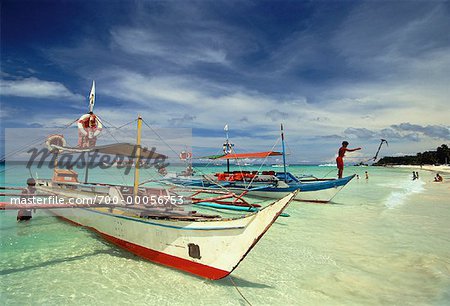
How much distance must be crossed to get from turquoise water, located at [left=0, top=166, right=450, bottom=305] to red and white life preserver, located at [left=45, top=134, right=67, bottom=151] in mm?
4053

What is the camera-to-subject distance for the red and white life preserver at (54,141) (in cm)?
1278

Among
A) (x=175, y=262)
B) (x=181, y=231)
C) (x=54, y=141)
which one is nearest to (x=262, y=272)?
(x=175, y=262)

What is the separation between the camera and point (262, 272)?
734 cm

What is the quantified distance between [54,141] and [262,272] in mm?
12935

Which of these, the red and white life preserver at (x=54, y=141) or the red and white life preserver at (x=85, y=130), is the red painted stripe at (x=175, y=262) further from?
the red and white life preserver at (x=54, y=141)

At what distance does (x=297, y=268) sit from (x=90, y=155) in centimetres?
1112

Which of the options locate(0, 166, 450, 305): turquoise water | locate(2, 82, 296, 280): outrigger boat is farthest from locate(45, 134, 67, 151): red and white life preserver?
locate(2, 82, 296, 280): outrigger boat

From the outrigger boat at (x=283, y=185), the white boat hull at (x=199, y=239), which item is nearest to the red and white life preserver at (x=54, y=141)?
the white boat hull at (x=199, y=239)

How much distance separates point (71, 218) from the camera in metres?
11.8

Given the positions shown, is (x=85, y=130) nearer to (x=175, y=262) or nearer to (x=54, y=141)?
(x=54, y=141)

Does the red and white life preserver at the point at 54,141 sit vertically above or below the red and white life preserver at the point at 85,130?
below

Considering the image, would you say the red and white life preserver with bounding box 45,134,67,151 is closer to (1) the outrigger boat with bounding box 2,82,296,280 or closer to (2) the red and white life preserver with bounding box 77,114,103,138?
(2) the red and white life preserver with bounding box 77,114,103,138

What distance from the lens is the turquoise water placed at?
598 cm

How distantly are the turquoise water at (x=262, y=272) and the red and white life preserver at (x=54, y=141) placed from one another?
160 inches
